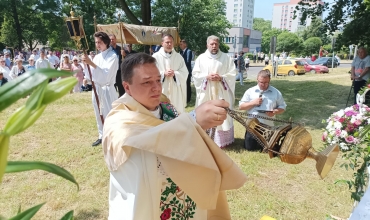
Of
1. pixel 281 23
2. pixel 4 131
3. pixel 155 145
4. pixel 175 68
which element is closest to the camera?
pixel 4 131

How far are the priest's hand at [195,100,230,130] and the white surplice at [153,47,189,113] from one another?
4886 mm

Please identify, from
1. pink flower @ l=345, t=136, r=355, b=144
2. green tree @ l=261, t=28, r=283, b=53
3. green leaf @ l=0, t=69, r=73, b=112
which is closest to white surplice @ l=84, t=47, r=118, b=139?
pink flower @ l=345, t=136, r=355, b=144

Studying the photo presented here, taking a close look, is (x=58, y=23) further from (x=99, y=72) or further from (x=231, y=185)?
(x=231, y=185)

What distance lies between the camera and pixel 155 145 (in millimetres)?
1257

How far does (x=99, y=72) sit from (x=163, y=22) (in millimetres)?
19650

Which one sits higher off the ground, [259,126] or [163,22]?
[163,22]

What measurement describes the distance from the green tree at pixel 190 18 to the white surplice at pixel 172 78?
1726 centimetres

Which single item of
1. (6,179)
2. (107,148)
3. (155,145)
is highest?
(155,145)

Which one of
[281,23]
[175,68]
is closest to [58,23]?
[175,68]

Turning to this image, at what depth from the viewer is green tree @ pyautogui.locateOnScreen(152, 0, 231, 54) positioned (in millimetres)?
23516

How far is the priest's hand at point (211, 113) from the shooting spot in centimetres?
131

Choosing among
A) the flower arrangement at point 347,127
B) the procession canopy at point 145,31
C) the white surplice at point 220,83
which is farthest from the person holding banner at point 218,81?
the procession canopy at point 145,31

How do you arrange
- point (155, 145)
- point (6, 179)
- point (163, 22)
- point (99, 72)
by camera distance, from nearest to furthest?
point (155, 145) < point (6, 179) < point (99, 72) < point (163, 22)

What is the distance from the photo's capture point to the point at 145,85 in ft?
5.88
